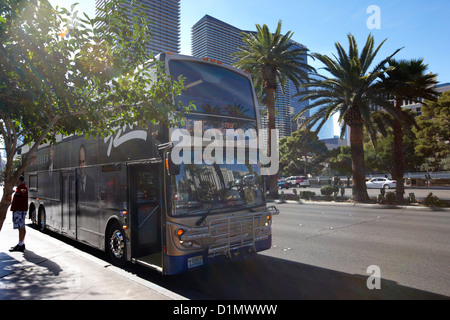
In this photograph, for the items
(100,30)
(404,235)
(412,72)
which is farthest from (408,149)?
(100,30)

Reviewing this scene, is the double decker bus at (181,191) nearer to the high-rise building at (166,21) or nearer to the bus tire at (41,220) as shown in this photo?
A: the bus tire at (41,220)

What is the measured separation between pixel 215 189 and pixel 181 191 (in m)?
0.73

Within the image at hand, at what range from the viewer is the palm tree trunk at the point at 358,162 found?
2078 cm

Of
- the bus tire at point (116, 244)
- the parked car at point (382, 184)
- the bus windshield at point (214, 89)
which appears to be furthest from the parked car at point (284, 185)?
the bus tire at point (116, 244)

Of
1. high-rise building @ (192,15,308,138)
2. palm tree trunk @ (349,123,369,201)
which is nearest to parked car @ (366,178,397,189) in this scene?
high-rise building @ (192,15,308,138)

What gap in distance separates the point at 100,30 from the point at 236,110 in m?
3.09

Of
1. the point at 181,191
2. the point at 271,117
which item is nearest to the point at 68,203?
the point at 181,191

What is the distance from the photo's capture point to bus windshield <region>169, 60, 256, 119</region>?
6.21 metres

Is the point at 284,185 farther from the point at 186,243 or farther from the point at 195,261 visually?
the point at 186,243

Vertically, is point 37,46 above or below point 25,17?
below

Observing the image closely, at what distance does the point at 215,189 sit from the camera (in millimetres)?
5918

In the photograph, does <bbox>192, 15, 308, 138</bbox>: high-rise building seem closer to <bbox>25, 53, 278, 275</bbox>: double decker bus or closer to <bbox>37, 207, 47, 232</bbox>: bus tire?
<bbox>37, 207, 47, 232</bbox>: bus tire

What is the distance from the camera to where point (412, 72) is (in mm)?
19172
